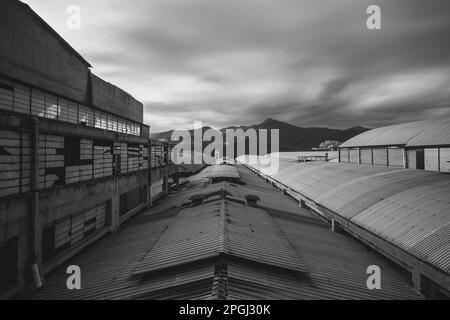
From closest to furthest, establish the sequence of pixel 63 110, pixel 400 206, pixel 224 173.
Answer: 1. pixel 400 206
2. pixel 63 110
3. pixel 224 173

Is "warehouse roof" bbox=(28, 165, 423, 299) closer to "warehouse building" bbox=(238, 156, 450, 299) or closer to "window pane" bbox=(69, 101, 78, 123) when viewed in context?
"warehouse building" bbox=(238, 156, 450, 299)

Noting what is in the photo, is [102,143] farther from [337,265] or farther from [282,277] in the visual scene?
[337,265]

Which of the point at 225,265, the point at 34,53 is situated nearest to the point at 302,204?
the point at 225,265

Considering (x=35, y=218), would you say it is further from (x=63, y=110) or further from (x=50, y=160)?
(x=63, y=110)

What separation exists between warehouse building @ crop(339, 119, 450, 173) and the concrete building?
33.8 meters

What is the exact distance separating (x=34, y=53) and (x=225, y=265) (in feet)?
68.4

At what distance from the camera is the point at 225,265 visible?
9203mm

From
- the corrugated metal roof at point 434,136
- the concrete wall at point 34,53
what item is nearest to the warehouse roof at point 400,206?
the corrugated metal roof at point 434,136

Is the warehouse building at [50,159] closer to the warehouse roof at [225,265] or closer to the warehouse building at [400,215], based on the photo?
the warehouse roof at [225,265]

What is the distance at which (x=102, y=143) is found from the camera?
754 inches

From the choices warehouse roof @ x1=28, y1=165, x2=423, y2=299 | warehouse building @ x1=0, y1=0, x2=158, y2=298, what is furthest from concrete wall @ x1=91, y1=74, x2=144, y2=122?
warehouse roof @ x1=28, y1=165, x2=423, y2=299
